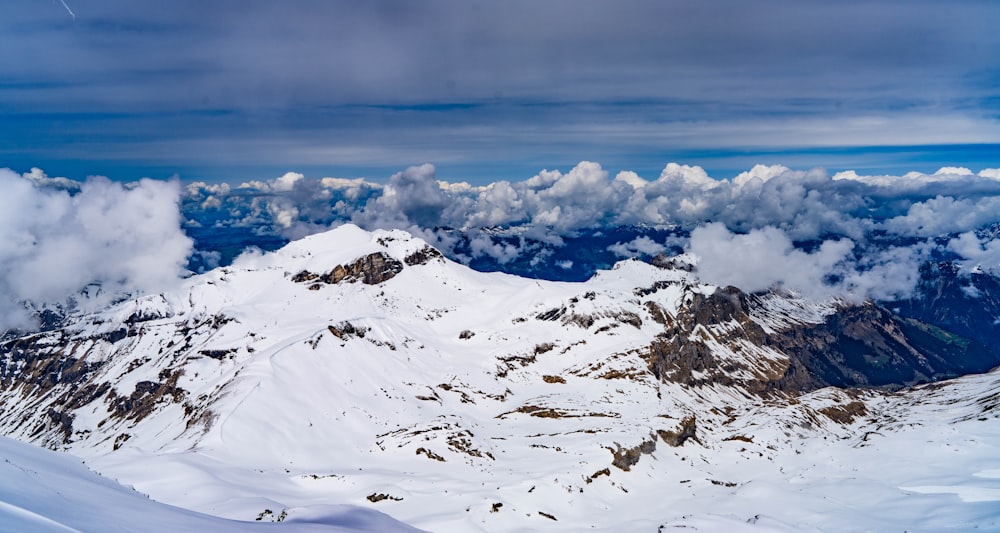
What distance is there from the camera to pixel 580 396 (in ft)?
643

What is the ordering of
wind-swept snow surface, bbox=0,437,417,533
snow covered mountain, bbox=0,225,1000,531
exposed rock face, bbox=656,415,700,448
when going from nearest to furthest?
wind-swept snow surface, bbox=0,437,417,533 → snow covered mountain, bbox=0,225,1000,531 → exposed rock face, bbox=656,415,700,448

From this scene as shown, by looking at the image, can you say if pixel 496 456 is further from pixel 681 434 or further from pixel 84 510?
pixel 84 510

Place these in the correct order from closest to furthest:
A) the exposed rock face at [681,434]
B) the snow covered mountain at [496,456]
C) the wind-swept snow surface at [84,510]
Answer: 1. the wind-swept snow surface at [84,510]
2. the snow covered mountain at [496,456]
3. the exposed rock face at [681,434]

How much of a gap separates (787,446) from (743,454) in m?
16.4

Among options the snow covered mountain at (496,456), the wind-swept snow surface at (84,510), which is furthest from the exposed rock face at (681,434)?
the wind-swept snow surface at (84,510)

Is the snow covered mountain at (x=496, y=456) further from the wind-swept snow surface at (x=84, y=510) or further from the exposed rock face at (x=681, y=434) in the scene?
the wind-swept snow surface at (x=84, y=510)

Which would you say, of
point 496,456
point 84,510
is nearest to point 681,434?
point 496,456

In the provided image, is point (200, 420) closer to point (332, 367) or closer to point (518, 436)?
point (332, 367)

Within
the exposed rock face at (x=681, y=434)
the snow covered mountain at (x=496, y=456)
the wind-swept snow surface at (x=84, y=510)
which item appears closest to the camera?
the wind-swept snow surface at (x=84, y=510)

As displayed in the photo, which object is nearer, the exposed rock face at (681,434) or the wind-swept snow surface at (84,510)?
the wind-swept snow surface at (84,510)

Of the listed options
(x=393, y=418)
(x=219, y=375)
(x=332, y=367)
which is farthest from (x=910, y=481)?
(x=219, y=375)

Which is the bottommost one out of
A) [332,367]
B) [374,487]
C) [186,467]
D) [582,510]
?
[582,510]

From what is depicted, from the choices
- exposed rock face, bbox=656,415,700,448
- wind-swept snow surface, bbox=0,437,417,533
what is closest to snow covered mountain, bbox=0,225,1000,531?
exposed rock face, bbox=656,415,700,448

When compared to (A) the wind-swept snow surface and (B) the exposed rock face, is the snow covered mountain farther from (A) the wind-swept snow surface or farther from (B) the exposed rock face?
(A) the wind-swept snow surface
